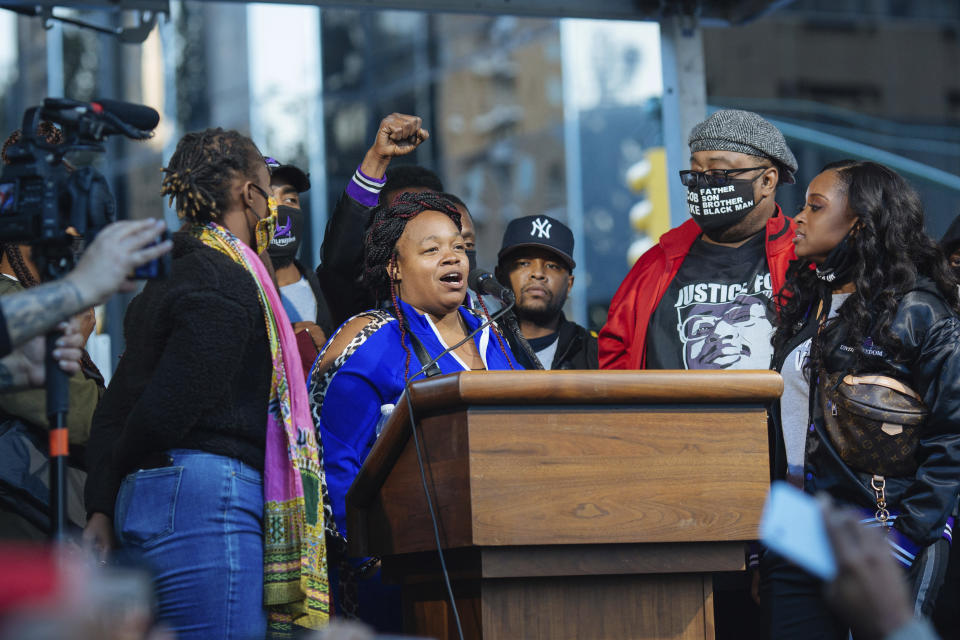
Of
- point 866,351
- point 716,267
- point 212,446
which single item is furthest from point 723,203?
point 212,446

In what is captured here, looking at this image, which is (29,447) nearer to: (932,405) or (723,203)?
(723,203)

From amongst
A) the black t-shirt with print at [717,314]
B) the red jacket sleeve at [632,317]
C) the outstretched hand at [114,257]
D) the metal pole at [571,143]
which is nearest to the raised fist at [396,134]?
the red jacket sleeve at [632,317]

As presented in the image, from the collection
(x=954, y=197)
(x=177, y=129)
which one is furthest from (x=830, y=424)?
(x=177, y=129)

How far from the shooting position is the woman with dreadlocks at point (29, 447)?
422 centimetres

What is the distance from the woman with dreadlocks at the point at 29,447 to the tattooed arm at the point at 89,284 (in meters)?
0.97

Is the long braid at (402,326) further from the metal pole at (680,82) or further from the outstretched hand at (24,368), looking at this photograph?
the metal pole at (680,82)

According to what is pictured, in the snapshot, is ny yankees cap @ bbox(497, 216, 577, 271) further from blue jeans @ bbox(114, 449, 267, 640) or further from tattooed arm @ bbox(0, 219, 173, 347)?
tattooed arm @ bbox(0, 219, 173, 347)

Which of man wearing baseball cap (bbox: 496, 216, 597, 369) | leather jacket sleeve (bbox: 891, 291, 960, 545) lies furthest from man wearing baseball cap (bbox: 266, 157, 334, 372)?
leather jacket sleeve (bbox: 891, 291, 960, 545)

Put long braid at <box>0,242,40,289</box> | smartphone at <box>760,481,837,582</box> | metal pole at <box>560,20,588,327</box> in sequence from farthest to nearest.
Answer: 1. metal pole at <box>560,20,588,327</box>
2. long braid at <box>0,242,40,289</box>
3. smartphone at <box>760,481,837,582</box>

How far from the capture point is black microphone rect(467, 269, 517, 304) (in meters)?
4.53

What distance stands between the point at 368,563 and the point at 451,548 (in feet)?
3.04

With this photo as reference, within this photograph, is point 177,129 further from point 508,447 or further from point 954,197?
point 508,447

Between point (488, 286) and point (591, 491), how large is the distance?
55.8 inches

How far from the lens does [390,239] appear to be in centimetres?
480
